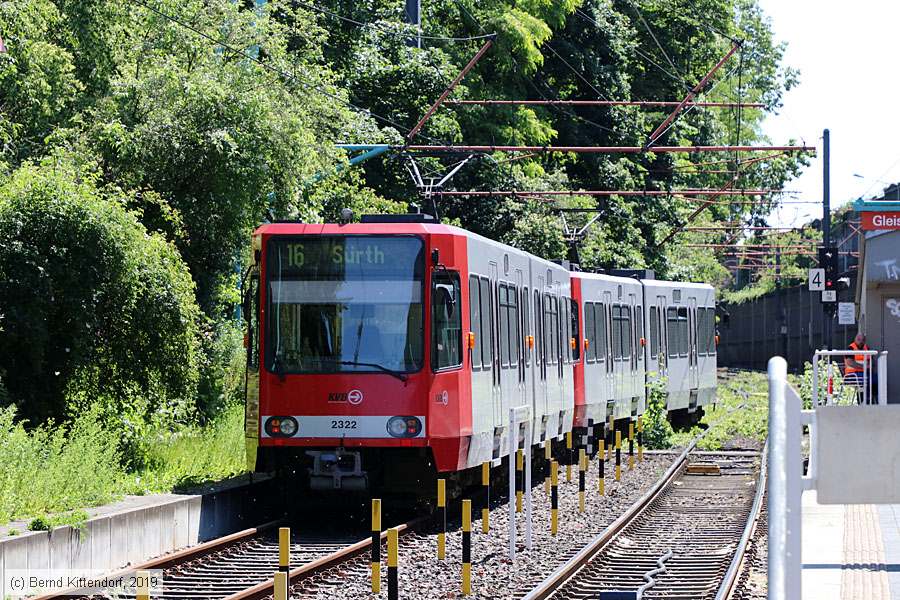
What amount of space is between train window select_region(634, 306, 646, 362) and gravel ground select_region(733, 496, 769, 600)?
51.3 feet

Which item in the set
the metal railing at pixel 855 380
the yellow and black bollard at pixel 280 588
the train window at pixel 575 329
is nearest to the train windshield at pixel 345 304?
the yellow and black bollard at pixel 280 588

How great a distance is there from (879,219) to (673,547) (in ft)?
31.1

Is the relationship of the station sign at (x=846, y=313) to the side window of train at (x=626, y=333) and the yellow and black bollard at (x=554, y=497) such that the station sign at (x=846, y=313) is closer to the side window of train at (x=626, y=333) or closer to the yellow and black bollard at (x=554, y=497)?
the side window of train at (x=626, y=333)

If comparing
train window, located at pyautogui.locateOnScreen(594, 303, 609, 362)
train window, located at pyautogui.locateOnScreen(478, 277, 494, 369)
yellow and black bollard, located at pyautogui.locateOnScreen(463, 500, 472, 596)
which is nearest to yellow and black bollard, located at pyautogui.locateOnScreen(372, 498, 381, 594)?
yellow and black bollard, located at pyautogui.locateOnScreen(463, 500, 472, 596)

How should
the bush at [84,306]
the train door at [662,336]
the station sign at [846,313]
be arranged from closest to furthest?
the bush at [84,306] < the train door at [662,336] < the station sign at [846,313]

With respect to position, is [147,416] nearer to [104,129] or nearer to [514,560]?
[104,129]

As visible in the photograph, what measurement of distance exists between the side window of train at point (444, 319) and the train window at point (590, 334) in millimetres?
11346

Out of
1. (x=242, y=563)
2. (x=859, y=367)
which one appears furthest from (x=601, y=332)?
(x=242, y=563)

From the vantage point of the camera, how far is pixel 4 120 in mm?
24750

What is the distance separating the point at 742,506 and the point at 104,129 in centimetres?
1085

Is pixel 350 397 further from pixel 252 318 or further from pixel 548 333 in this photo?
pixel 548 333

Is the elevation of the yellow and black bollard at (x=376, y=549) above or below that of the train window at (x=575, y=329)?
below

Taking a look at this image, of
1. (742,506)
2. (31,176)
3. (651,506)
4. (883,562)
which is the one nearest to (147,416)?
(31,176)

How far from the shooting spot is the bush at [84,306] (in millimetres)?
17016
